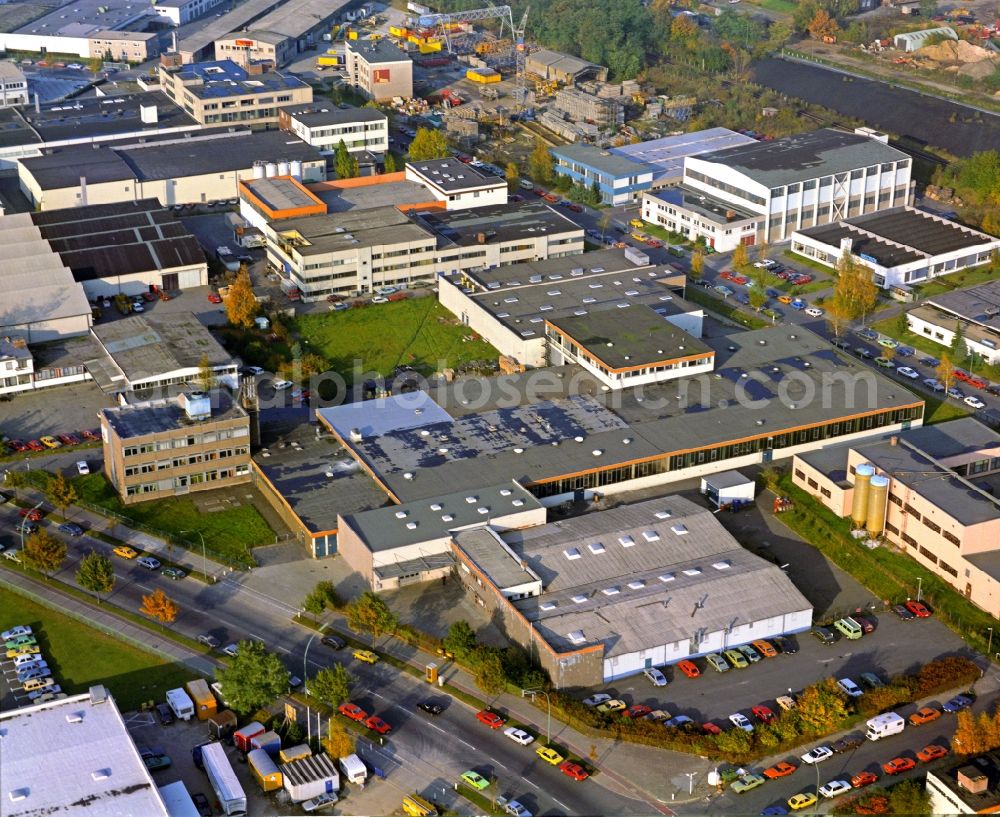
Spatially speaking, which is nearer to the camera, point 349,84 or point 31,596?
point 31,596

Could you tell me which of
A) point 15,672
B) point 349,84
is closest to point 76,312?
point 15,672

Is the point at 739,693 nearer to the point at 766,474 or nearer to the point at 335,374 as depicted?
the point at 766,474

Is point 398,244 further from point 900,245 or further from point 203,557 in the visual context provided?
point 900,245

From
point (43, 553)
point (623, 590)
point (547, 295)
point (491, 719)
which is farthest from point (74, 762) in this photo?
point (547, 295)

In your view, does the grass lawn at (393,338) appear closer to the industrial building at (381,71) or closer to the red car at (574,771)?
the red car at (574,771)

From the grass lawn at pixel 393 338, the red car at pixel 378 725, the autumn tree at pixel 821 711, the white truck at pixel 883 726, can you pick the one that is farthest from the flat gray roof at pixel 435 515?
the white truck at pixel 883 726

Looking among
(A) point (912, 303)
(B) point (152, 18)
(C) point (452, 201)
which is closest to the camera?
(A) point (912, 303)

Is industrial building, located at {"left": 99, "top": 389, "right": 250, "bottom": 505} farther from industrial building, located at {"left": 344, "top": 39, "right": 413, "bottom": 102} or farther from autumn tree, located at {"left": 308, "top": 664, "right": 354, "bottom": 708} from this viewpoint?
industrial building, located at {"left": 344, "top": 39, "right": 413, "bottom": 102}
